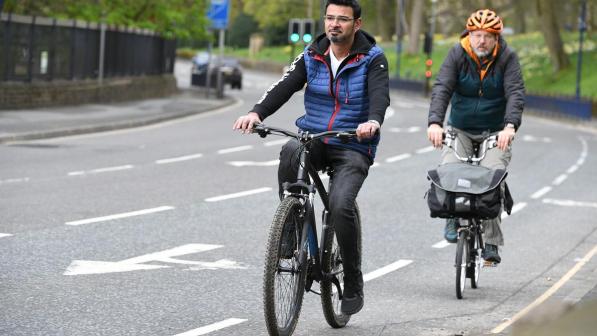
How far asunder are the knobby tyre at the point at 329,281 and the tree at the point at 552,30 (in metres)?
57.0

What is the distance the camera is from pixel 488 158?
886 cm

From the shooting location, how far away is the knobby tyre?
273 inches

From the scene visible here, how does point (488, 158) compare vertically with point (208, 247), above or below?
above

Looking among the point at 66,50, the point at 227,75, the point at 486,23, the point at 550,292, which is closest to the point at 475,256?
the point at 550,292

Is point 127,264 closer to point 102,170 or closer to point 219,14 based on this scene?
point 102,170

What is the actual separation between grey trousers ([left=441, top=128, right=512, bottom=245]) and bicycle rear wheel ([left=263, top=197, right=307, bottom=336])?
256 cm

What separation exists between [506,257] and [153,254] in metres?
3.07

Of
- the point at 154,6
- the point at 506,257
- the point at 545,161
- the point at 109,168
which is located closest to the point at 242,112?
the point at 154,6

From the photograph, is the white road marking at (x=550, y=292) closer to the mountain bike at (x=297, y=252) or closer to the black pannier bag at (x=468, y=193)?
the black pannier bag at (x=468, y=193)

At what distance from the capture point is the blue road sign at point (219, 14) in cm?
4512

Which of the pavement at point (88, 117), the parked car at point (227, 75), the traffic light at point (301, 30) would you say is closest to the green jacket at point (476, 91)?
the pavement at point (88, 117)

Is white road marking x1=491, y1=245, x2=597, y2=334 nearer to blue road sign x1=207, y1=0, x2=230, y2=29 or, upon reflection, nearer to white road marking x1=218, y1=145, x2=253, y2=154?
white road marking x1=218, y1=145, x2=253, y2=154

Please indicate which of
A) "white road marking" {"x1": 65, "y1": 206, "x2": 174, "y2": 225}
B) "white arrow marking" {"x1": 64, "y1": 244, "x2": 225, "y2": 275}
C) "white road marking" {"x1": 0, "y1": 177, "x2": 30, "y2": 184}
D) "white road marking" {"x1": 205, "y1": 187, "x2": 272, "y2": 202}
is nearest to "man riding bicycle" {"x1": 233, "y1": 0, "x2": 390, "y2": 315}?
"white arrow marking" {"x1": 64, "y1": 244, "x2": 225, "y2": 275}

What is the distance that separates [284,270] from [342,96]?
104cm
